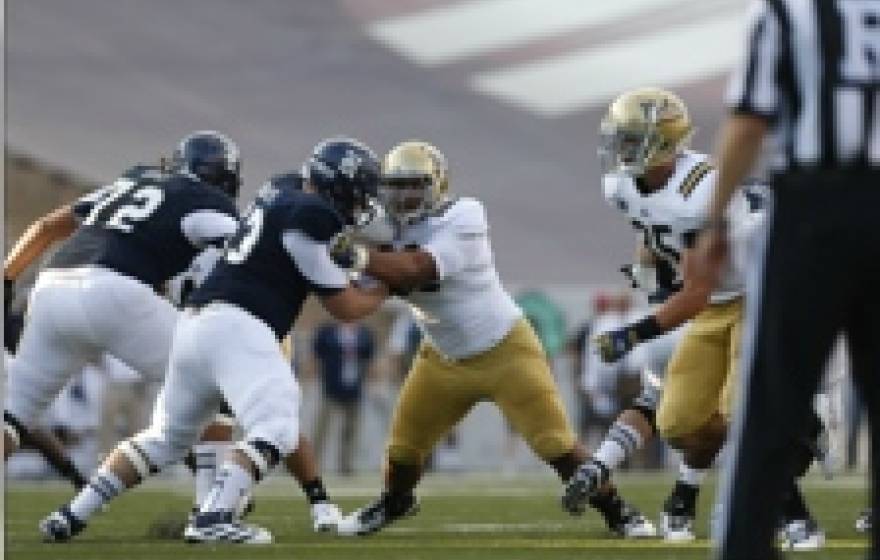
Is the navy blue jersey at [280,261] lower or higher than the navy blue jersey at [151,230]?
lower

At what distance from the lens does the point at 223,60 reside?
21172 millimetres

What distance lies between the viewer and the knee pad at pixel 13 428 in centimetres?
897

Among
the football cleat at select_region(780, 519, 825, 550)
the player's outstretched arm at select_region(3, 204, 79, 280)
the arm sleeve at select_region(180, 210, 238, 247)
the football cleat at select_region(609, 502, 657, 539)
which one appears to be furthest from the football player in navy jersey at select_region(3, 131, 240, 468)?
the football cleat at select_region(780, 519, 825, 550)

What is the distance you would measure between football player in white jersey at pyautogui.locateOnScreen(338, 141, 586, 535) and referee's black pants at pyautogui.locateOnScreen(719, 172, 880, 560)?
346 centimetres

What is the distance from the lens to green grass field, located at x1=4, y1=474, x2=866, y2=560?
7.78 metres

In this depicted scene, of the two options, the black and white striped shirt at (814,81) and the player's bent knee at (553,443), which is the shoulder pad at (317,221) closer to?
the player's bent knee at (553,443)

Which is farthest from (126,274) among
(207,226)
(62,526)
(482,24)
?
(482,24)

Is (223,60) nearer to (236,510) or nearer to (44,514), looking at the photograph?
(44,514)

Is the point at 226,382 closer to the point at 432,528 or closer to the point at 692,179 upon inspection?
the point at 692,179

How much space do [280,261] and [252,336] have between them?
0.91ft

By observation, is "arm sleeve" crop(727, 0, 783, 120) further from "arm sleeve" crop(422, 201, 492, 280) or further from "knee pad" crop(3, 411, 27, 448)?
"knee pad" crop(3, 411, 27, 448)

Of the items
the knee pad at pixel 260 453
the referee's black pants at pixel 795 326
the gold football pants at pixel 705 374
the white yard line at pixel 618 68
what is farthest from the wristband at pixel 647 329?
the white yard line at pixel 618 68

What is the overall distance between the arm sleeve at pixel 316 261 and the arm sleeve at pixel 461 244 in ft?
1.48

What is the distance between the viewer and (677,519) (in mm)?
8445
